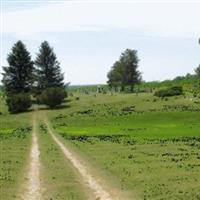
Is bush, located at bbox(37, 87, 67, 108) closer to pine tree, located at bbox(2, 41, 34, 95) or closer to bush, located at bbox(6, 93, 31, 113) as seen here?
bush, located at bbox(6, 93, 31, 113)

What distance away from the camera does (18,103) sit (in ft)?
363

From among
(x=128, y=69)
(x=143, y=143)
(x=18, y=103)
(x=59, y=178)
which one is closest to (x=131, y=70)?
(x=128, y=69)

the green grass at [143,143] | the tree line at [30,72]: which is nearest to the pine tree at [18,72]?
the tree line at [30,72]

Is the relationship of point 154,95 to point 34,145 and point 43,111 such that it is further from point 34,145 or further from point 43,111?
point 34,145

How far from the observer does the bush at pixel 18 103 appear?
364 feet

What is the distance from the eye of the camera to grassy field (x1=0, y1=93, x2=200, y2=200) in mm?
25984

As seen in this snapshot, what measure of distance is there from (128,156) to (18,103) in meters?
73.4

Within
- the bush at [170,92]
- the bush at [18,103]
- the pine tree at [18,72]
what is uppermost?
the pine tree at [18,72]

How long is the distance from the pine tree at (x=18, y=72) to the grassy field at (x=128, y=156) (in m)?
37.4

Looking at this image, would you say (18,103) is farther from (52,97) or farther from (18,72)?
(18,72)

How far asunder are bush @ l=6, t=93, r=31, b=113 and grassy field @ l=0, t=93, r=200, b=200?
17.5 m

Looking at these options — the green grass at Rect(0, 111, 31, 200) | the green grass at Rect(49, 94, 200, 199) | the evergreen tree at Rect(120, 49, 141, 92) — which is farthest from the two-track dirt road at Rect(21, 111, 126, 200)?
the evergreen tree at Rect(120, 49, 141, 92)

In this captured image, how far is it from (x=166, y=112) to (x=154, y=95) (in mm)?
Answer: 26151

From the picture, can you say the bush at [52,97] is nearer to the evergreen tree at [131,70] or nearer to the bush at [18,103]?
the bush at [18,103]
